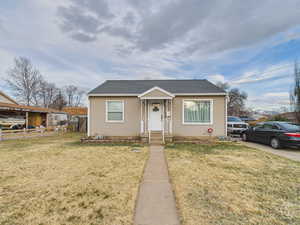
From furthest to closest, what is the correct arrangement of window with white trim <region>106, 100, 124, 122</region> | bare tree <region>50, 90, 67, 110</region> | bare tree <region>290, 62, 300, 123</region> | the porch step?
1. bare tree <region>50, 90, 67, 110</region>
2. bare tree <region>290, 62, 300, 123</region>
3. window with white trim <region>106, 100, 124, 122</region>
4. the porch step

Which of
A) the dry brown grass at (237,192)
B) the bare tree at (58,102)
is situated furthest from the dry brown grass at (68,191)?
the bare tree at (58,102)

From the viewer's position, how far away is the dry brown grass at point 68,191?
2098mm

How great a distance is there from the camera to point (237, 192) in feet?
9.37

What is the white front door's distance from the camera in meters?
9.25

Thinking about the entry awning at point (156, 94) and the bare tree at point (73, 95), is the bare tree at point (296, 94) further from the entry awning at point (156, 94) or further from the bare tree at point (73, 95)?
the bare tree at point (73, 95)

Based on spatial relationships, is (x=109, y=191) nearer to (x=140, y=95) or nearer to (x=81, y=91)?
(x=140, y=95)

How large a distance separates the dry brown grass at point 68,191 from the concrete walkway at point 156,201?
17 centimetres

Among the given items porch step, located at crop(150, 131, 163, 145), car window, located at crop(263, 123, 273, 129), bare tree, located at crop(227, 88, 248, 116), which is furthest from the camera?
bare tree, located at crop(227, 88, 248, 116)

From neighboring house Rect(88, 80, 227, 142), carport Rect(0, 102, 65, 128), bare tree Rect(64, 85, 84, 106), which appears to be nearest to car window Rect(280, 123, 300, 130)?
neighboring house Rect(88, 80, 227, 142)

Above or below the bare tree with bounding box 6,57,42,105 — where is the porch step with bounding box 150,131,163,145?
below

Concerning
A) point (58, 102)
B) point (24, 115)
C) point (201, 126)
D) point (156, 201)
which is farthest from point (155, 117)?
point (58, 102)

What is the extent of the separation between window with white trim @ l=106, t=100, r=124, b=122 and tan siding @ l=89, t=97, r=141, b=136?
0.75 feet

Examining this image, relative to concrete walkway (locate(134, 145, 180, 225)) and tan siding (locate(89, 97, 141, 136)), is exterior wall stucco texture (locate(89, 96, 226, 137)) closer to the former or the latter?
tan siding (locate(89, 97, 141, 136))

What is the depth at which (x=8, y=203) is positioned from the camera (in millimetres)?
2482
